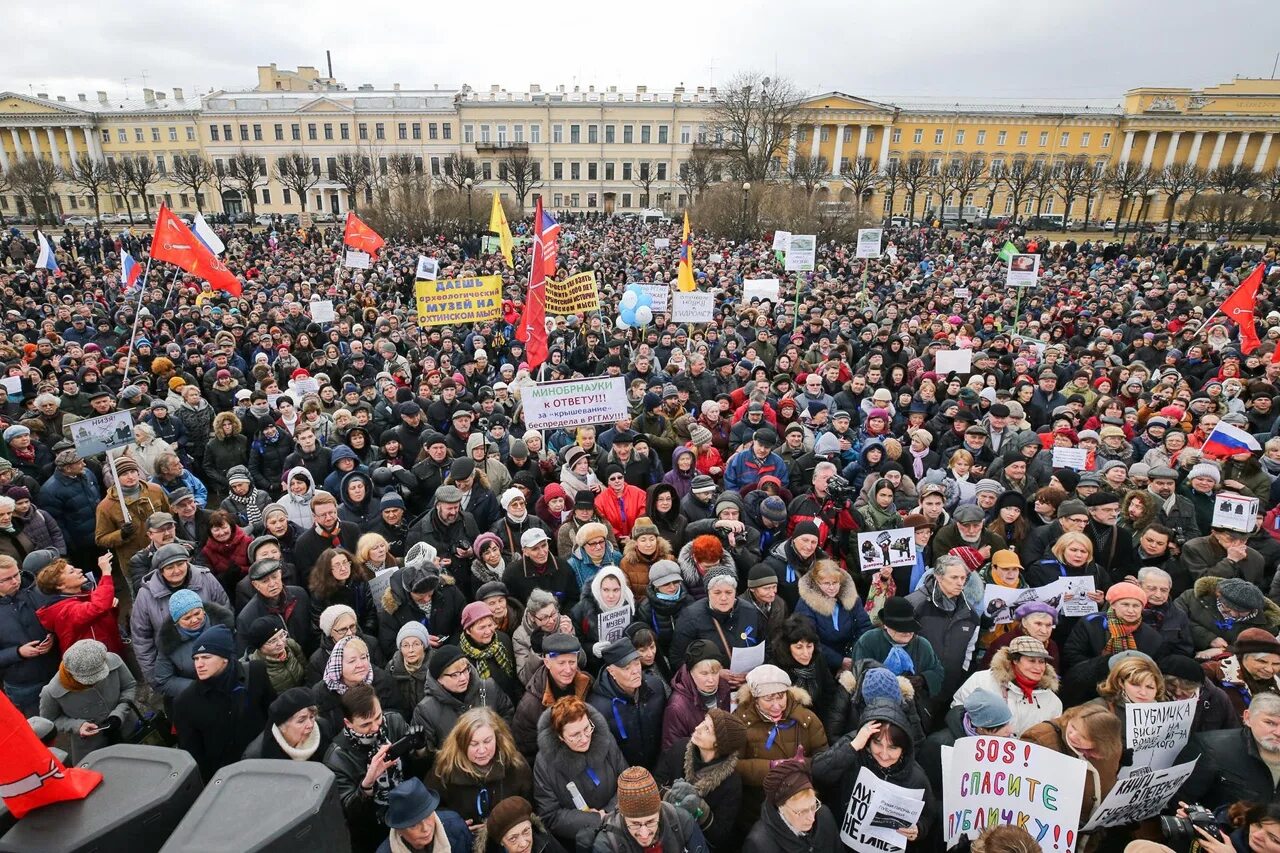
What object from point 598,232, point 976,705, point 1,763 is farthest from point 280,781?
point 598,232

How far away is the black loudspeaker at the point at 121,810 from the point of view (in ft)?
5.40

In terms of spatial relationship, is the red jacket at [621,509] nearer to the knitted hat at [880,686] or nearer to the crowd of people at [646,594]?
the crowd of people at [646,594]

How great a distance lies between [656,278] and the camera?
73.2ft

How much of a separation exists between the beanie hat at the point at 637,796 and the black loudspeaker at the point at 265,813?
1.38m

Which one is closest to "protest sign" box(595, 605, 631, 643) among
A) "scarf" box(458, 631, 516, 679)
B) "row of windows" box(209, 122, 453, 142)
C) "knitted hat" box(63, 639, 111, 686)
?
"scarf" box(458, 631, 516, 679)

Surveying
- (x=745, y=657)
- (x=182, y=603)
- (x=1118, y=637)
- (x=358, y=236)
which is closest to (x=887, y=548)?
(x=1118, y=637)

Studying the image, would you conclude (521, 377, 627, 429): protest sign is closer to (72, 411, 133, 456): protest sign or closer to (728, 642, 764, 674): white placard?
(72, 411, 133, 456): protest sign

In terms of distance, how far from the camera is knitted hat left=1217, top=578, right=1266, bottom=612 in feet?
15.3

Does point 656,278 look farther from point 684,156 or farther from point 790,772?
point 684,156

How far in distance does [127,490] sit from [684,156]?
267 ft

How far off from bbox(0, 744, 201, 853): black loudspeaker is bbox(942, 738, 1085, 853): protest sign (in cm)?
322

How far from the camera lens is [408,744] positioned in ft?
11.6

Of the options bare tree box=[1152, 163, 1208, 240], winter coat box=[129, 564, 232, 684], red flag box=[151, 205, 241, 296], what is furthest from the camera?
bare tree box=[1152, 163, 1208, 240]

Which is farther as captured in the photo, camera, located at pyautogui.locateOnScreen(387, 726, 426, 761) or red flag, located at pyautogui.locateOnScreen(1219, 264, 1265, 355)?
red flag, located at pyautogui.locateOnScreen(1219, 264, 1265, 355)
